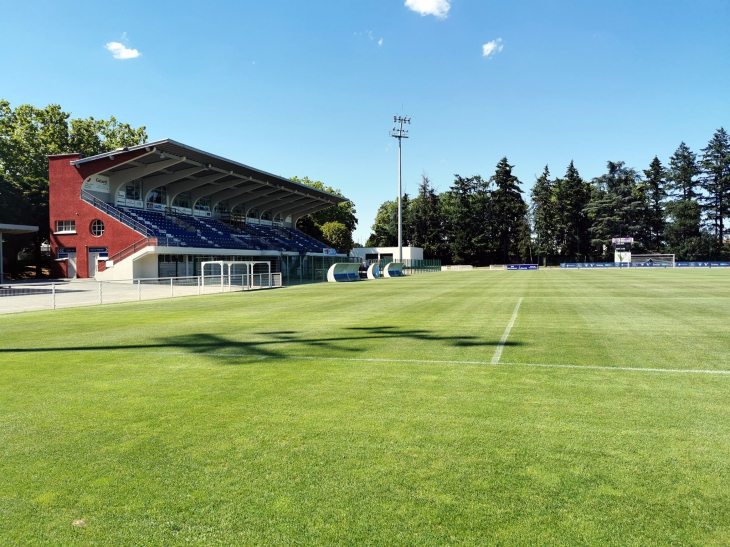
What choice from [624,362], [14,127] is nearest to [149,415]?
[624,362]

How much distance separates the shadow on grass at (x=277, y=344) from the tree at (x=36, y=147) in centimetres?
4526

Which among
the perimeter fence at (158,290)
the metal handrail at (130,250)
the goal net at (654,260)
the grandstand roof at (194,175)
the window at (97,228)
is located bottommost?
the perimeter fence at (158,290)

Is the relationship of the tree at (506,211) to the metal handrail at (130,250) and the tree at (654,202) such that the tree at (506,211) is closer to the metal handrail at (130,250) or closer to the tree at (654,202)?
the tree at (654,202)

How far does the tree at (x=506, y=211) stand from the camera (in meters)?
98.8

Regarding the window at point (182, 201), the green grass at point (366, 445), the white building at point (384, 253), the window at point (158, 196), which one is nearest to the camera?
the green grass at point (366, 445)

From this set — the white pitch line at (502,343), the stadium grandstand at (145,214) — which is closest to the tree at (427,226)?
the stadium grandstand at (145,214)

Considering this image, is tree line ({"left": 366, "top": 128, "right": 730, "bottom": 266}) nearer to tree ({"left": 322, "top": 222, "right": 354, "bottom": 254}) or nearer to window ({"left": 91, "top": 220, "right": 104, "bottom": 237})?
tree ({"left": 322, "top": 222, "right": 354, "bottom": 254})

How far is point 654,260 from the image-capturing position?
82.4 metres

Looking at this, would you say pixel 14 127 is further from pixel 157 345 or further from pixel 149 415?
pixel 149 415

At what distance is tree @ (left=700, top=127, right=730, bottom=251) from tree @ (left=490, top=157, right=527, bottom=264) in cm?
3327

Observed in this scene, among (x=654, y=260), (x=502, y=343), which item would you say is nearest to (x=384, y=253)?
(x=654, y=260)

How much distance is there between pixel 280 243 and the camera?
5756 centimetres

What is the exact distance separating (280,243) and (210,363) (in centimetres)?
5087

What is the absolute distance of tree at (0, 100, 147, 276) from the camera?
1925 inches
